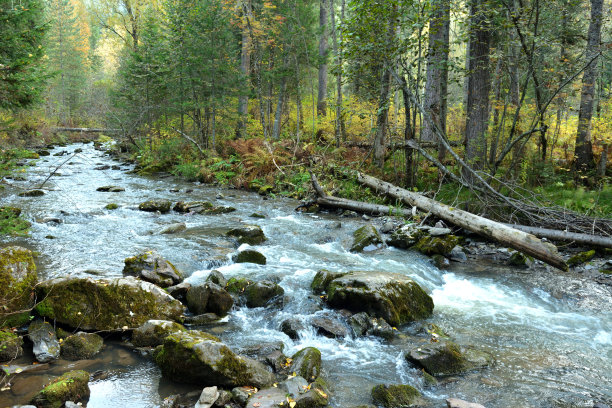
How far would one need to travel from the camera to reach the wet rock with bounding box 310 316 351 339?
5.24 metres

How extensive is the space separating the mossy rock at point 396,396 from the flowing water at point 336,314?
193mm

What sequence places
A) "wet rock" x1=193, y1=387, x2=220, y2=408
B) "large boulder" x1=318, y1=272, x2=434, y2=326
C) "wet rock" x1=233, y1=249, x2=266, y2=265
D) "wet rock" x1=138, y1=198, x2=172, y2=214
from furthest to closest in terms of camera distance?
"wet rock" x1=138, y1=198, x2=172, y2=214 → "wet rock" x1=233, y1=249, x2=266, y2=265 → "large boulder" x1=318, y1=272, x2=434, y2=326 → "wet rock" x1=193, y1=387, x2=220, y2=408

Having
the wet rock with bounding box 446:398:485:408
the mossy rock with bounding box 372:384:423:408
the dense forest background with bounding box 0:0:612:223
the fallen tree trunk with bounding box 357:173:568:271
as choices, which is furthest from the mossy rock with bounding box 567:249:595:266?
the mossy rock with bounding box 372:384:423:408

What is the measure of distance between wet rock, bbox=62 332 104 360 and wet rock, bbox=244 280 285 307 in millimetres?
2129

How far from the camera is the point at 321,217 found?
11.5 metres

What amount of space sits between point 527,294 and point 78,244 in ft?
29.3

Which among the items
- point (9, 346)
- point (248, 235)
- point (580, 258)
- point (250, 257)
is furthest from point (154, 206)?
point (580, 258)

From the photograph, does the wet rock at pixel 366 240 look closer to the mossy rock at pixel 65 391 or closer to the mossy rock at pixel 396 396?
the mossy rock at pixel 396 396

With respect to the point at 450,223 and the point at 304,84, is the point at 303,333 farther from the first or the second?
the point at 304,84

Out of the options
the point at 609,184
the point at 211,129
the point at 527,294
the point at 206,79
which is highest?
the point at 206,79

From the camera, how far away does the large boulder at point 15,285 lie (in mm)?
4629

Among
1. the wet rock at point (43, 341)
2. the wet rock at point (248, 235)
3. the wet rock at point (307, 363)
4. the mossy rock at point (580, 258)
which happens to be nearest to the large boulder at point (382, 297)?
the wet rock at point (307, 363)

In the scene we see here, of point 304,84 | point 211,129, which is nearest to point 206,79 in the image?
point 211,129

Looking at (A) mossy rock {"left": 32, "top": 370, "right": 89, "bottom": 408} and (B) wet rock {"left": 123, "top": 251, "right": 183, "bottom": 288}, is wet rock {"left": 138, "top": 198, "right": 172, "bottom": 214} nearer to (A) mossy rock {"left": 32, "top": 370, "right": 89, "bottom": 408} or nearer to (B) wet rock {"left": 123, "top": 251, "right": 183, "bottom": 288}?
(B) wet rock {"left": 123, "top": 251, "right": 183, "bottom": 288}
